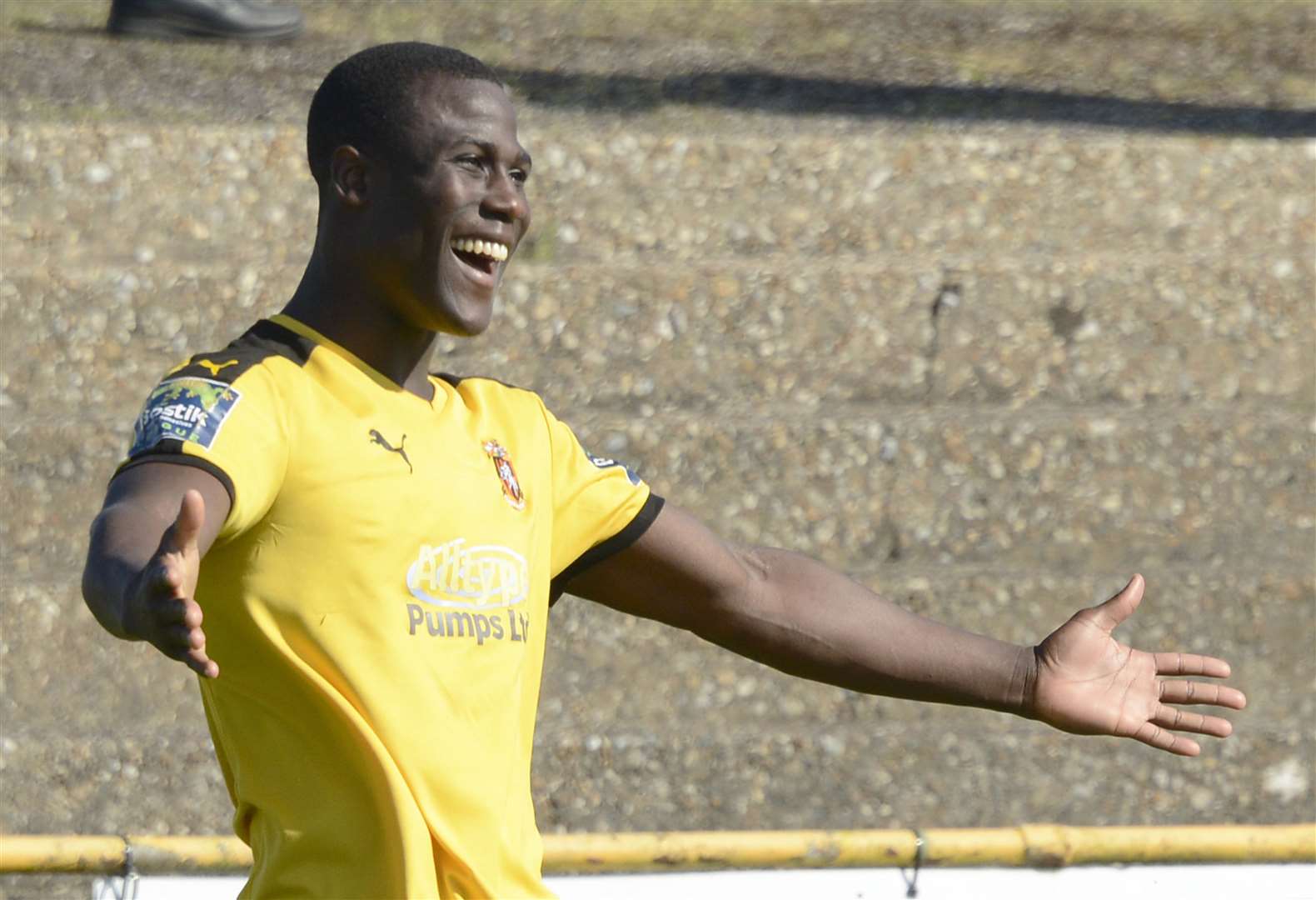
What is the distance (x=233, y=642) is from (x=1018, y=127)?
4793 mm

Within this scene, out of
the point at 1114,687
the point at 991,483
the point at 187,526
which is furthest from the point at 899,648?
the point at 991,483

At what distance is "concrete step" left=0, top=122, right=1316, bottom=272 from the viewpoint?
577cm

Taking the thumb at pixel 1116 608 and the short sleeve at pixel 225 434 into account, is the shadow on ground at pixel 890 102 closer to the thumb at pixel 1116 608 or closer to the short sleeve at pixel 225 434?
the thumb at pixel 1116 608

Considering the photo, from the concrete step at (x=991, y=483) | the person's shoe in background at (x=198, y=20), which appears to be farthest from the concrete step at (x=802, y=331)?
the person's shoe in background at (x=198, y=20)

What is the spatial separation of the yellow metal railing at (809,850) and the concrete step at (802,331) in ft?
5.93

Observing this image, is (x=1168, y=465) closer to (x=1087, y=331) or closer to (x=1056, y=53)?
(x=1087, y=331)

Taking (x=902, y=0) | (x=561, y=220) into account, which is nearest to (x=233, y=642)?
(x=561, y=220)

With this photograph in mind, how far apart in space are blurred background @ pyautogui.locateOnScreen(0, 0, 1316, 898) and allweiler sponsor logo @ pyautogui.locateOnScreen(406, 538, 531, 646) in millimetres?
2174

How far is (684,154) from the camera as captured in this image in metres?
6.10

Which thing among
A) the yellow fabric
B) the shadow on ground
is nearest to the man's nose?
the yellow fabric

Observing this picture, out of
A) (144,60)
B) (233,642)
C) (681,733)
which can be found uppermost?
(233,642)

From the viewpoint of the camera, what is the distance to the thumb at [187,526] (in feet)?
6.31

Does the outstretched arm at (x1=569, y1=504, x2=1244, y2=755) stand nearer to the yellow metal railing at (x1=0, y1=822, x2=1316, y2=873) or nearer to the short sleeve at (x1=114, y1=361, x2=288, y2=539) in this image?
the short sleeve at (x1=114, y1=361, x2=288, y2=539)

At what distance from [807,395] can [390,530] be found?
11.1 feet
